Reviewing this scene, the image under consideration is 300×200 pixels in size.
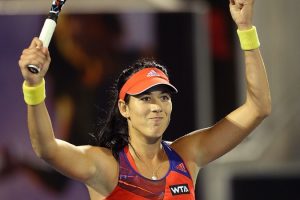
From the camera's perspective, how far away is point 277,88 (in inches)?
443

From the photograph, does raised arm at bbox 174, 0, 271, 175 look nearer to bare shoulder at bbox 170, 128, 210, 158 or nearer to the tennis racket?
bare shoulder at bbox 170, 128, 210, 158

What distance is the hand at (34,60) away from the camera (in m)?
4.95

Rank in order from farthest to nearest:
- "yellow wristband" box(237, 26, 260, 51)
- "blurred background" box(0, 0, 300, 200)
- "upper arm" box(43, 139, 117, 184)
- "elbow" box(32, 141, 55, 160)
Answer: "blurred background" box(0, 0, 300, 200) < "yellow wristband" box(237, 26, 260, 51) < "upper arm" box(43, 139, 117, 184) < "elbow" box(32, 141, 55, 160)

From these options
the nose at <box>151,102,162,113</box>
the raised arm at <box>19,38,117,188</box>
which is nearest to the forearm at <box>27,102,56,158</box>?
the raised arm at <box>19,38,117,188</box>

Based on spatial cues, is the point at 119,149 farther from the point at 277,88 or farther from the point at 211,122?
the point at 277,88

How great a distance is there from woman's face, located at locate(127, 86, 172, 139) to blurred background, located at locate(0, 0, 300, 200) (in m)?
3.58

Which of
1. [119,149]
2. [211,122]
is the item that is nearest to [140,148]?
[119,149]

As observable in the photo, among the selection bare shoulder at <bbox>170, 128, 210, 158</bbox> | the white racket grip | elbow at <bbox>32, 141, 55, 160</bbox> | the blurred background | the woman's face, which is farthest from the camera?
the blurred background

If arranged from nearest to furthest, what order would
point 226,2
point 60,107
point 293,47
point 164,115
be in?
point 164,115 → point 60,107 → point 293,47 → point 226,2

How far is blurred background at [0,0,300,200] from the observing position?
9609 mm

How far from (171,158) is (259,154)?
4.86m

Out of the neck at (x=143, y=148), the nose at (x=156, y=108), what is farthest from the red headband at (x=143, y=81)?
the neck at (x=143, y=148)

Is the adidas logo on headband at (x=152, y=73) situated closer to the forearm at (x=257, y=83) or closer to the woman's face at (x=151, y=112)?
the woman's face at (x=151, y=112)

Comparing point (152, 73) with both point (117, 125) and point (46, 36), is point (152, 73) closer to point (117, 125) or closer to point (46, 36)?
point (117, 125)
